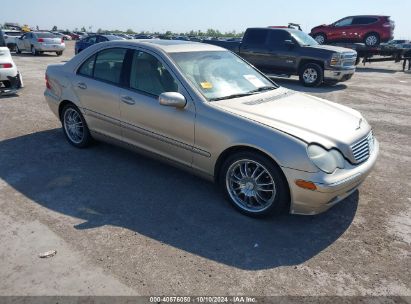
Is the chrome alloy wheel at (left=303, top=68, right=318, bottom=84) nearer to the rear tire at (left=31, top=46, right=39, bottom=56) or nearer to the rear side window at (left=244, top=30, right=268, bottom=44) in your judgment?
the rear side window at (left=244, top=30, right=268, bottom=44)

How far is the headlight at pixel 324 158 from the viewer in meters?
3.27

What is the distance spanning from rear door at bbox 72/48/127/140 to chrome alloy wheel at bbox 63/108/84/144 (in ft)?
1.23

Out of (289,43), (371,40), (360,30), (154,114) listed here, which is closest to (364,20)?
(360,30)

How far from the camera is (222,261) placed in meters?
3.05

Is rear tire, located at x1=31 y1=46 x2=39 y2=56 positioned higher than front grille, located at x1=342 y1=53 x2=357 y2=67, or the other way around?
front grille, located at x1=342 y1=53 x2=357 y2=67

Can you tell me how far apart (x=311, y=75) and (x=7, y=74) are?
31.1 ft

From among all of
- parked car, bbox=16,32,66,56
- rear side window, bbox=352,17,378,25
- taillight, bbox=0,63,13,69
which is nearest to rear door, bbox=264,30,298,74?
taillight, bbox=0,63,13,69

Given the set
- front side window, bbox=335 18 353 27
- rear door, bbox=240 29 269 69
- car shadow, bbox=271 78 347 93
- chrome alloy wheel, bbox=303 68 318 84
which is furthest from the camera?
front side window, bbox=335 18 353 27

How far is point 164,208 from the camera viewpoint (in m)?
3.89

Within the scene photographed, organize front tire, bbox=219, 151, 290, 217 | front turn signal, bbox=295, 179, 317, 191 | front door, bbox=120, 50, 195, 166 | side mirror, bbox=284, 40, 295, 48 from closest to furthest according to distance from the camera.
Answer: front turn signal, bbox=295, 179, 317, 191
front tire, bbox=219, 151, 290, 217
front door, bbox=120, 50, 195, 166
side mirror, bbox=284, 40, 295, 48

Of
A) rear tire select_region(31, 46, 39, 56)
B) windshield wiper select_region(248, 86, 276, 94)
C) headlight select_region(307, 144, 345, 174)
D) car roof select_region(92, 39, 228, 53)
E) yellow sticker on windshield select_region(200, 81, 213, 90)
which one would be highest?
car roof select_region(92, 39, 228, 53)

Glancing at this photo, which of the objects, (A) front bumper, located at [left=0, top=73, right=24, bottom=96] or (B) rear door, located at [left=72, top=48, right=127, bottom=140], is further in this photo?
(A) front bumper, located at [left=0, top=73, right=24, bottom=96]

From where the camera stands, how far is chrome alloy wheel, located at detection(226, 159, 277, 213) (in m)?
3.61

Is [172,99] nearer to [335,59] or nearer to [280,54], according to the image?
[335,59]
